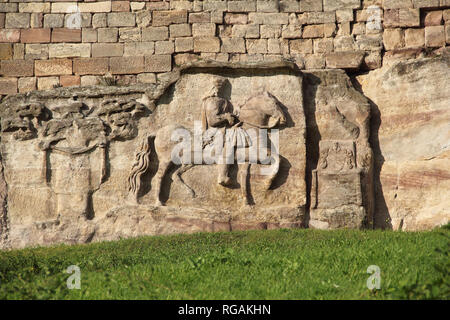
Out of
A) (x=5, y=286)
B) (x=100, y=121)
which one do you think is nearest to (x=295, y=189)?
(x=100, y=121)

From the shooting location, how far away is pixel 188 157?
1056cm

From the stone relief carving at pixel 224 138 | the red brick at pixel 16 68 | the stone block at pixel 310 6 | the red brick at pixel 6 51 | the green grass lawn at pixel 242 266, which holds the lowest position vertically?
the green grass lawn at pixel 242 266

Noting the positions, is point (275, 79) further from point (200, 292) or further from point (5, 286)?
point (5, 286)

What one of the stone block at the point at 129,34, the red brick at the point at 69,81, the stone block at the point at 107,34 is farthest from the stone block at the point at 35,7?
the stone block at the point at 129,34

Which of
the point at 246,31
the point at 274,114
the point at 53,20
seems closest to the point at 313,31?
the point at 246,31

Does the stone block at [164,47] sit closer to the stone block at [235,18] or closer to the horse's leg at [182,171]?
the stone block at [235,18]

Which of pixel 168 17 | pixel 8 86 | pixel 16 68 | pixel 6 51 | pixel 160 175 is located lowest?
pixel 160 175

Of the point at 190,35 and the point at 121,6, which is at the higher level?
the point at 121,6

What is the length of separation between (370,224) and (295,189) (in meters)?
1.26

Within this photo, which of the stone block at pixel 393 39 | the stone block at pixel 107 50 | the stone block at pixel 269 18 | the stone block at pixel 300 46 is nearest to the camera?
the stone block at pixel 393 39

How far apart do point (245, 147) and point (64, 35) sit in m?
4.46

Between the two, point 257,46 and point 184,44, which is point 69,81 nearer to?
point 184,44

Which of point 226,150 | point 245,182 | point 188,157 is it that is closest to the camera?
point 245,182

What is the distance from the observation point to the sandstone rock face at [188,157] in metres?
10.4
